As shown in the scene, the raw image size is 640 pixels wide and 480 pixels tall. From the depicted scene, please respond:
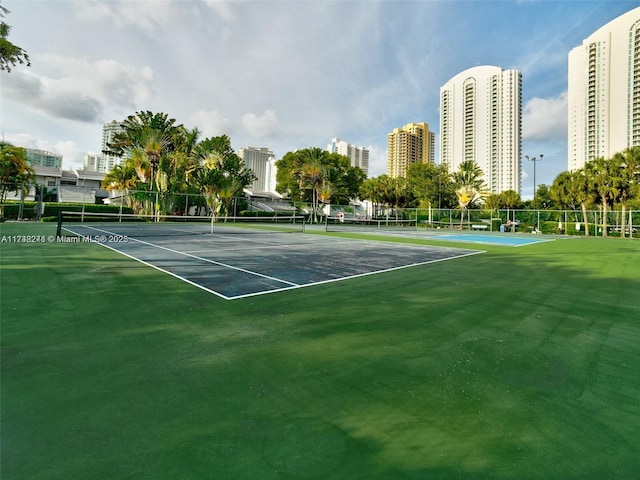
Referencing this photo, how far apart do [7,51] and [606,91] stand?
336 feet

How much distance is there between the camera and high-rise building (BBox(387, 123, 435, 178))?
376 ft

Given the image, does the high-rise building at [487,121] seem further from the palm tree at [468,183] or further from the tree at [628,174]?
the tree at [628,174]

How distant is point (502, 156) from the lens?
9519cm

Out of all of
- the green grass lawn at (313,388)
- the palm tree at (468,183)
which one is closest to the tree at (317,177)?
the palm tree at (468,183)

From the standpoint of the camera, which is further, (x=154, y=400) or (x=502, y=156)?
(x=502, y=156)

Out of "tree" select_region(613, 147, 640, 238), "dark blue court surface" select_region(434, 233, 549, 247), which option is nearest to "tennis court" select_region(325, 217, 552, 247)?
"dark blue court surface" select_region(434, 233, 549, 247)

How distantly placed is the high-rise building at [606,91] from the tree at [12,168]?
96719 mm

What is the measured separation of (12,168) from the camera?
88.7 feet

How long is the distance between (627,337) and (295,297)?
4322 millimetres

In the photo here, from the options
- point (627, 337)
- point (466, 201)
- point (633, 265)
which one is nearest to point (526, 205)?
point (466, 201)

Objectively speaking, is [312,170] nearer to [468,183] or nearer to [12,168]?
[468,183]

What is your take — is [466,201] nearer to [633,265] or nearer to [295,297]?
[633,265]

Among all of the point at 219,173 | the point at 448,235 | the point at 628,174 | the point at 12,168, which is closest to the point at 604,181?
the point at 628,174

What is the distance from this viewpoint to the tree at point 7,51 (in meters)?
8.50
